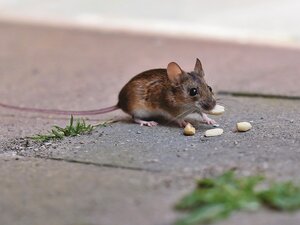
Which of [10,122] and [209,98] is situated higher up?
[209,98]

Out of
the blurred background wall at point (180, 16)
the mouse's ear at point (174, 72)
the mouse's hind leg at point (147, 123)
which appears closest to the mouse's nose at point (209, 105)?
the mouse's ear at point (174, 72)

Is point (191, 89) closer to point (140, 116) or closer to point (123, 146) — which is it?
point (140, 116)

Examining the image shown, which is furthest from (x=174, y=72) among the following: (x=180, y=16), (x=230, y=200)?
(x=180, y=16)

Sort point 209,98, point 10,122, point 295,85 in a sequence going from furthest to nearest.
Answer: point 295,85 → point 10,122 → point 209,98

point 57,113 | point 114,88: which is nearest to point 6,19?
point 114,88

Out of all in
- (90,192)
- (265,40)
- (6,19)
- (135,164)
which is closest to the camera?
(90,192)

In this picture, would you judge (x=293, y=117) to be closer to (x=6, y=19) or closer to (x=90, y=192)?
(x=90, y=192)

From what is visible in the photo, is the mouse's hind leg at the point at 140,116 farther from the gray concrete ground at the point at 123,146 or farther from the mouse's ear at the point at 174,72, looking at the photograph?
the mouse's ear at the point at 174,72
